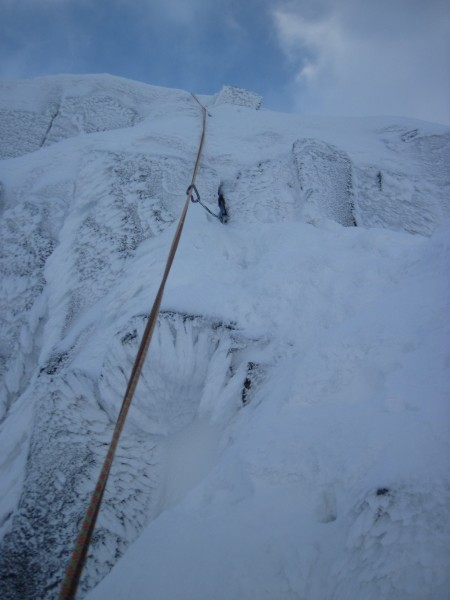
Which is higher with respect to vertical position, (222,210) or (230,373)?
(222,210)

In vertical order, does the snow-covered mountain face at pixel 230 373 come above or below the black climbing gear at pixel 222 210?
below

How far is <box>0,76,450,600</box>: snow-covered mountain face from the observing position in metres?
1.48

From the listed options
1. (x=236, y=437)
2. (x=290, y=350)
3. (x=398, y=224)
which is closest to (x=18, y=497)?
(x=236, y=437)

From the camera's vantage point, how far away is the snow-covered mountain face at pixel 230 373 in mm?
1478

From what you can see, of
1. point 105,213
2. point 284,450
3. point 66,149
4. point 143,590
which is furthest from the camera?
point 66,149

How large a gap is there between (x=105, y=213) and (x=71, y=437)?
2890 millimetres

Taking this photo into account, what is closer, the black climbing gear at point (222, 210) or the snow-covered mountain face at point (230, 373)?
the snow-covered mountain face at point (230, 373)

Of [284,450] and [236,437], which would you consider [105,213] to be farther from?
[284,450]

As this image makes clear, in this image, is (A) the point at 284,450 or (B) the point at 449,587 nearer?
(B) the point at 449,587

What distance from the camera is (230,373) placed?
2.78m

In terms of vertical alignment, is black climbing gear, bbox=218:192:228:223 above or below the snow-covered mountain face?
above

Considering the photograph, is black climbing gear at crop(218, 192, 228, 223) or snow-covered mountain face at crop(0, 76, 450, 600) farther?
black climbing gear at crop(218, 192, 228, 223)

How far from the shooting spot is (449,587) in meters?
1.03

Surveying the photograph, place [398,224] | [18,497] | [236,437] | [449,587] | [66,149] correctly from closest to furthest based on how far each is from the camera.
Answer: [449,587], [236,437], [18,497], [398,224], [66,149]
